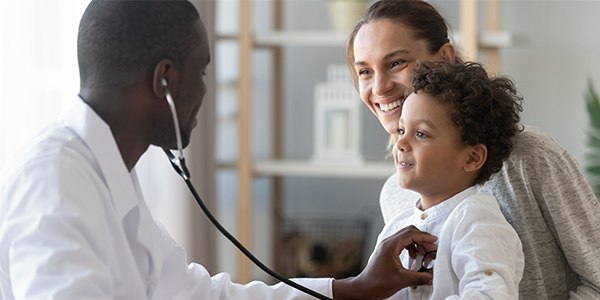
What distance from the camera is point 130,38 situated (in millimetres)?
1265

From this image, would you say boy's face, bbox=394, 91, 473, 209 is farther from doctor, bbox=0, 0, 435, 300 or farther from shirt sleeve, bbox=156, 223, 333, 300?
doctor, bbox=0, 0, 435, 300

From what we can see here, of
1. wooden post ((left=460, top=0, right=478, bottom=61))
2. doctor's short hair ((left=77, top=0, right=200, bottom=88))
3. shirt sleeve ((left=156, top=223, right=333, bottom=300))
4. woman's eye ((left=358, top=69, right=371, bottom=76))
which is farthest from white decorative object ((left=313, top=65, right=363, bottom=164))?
doctor's short hair ((left=77, top=0, right=200, bottom=88))

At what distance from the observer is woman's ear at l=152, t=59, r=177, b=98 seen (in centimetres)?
128

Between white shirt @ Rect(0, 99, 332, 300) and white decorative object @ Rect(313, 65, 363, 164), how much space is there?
2125 millimetres

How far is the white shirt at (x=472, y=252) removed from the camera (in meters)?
1.35

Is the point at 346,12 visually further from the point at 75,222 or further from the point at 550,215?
the point at 75,222

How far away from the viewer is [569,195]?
57.8 inches

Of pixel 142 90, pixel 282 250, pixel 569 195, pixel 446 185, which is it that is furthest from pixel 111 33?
pixel 282 250

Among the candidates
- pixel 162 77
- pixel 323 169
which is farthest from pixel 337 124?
pixel 162 77

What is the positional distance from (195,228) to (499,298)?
6.99 ft

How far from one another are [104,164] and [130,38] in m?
0.16

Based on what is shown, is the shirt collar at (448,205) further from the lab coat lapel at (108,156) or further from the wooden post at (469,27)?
the wooden post at (469,27)

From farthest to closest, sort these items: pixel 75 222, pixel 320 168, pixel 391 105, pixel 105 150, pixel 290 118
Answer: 1. pixel 290 118
2. pixel 320 168
3. pixel 391 105
4. pixel 105 150
5. pixel 75 222

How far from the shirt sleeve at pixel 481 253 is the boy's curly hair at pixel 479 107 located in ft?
0.26
